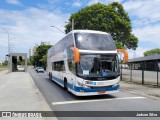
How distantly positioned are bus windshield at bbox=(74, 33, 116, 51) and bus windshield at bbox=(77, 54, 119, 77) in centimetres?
56

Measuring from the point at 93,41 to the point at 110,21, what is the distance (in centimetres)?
2820

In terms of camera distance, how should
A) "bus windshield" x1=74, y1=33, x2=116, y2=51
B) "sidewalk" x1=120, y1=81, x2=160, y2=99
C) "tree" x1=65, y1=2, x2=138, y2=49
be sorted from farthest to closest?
"tree" x1=65, y1=2, x2=138, y2=49
"sidewalk" x1=120, y1=81, x2=160, y2=99
"bus windshield" x1=74, y1=33, x2=116, y2=51

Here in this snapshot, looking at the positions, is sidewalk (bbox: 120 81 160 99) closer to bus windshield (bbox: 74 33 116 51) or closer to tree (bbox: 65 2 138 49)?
bus windshield (bbox: 74 33 116 51)

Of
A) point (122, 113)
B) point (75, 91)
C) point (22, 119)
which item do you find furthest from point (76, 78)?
point (22, 119)

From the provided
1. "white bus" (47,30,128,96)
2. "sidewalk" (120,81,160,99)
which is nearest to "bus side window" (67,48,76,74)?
"white bus" (47,30,128,96)

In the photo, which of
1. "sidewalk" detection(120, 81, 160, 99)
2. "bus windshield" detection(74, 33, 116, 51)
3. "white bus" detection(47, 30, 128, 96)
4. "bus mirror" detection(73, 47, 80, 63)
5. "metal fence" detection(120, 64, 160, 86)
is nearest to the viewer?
"bus mirror" detection(73, 47, 80, 63)

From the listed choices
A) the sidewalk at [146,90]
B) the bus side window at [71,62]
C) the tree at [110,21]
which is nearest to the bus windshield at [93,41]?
the bus side window at [71,62]

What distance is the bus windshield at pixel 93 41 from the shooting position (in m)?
13.7

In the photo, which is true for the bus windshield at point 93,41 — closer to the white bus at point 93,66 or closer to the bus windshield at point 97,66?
the white bus at point 93,66

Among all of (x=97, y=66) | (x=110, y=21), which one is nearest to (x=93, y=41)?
(x=97, y=66)

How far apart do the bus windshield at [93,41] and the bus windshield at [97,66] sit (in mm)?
560

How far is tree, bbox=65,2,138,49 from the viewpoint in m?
40.5

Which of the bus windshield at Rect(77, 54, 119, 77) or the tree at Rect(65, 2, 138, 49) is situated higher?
the tree at Rect(65, 2, 138, 49)

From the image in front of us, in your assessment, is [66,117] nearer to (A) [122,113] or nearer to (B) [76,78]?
(A) [122,113]
